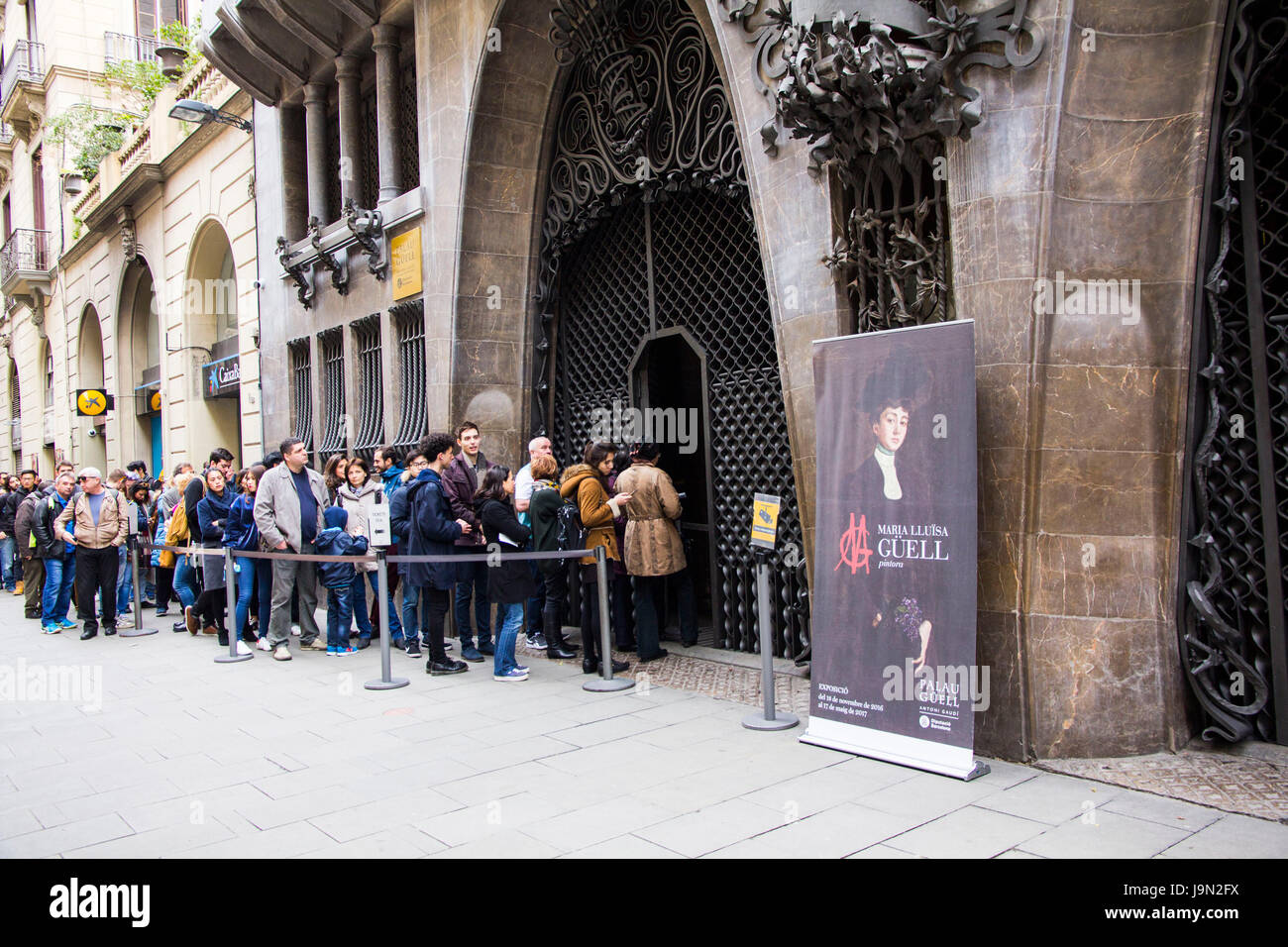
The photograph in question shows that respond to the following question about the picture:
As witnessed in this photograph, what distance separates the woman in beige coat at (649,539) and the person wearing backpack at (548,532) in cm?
63

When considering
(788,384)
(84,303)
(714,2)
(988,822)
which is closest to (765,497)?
(788,384)

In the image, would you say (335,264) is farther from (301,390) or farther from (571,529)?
(571,529)

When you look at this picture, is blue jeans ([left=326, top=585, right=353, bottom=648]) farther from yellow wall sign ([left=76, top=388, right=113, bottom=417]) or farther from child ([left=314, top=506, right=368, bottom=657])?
yellow wall sign ([left=76, top=388, right=113, bottom=417])

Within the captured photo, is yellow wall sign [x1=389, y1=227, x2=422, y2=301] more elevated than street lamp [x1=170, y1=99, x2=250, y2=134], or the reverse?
street lamp [x1=170, y1=99, x2=250, y2=134]

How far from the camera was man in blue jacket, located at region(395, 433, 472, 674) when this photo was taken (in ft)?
26.2

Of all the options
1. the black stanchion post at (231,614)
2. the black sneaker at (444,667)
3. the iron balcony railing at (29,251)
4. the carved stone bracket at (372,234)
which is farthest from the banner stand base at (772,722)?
the iron balcony railing at (29,251)

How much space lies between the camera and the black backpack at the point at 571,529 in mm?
8383

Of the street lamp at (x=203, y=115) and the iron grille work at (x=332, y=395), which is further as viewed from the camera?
the street lamp at (x=203, y=115)

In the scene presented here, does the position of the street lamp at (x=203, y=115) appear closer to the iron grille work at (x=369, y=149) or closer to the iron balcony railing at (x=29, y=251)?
the iron grille work at (x=369, y=149)

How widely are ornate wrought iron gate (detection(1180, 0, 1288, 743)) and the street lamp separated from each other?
47.0 feet

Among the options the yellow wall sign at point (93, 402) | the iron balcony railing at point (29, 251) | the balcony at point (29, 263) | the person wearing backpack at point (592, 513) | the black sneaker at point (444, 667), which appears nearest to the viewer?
the person wearing backpack at point (592, 513)

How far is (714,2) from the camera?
700cm

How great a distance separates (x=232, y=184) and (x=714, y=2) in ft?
41.1

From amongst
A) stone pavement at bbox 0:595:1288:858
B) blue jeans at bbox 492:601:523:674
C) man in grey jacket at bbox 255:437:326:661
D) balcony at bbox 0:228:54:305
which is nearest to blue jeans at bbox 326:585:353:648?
man in grey jacket at bbox 255:437:326:661
